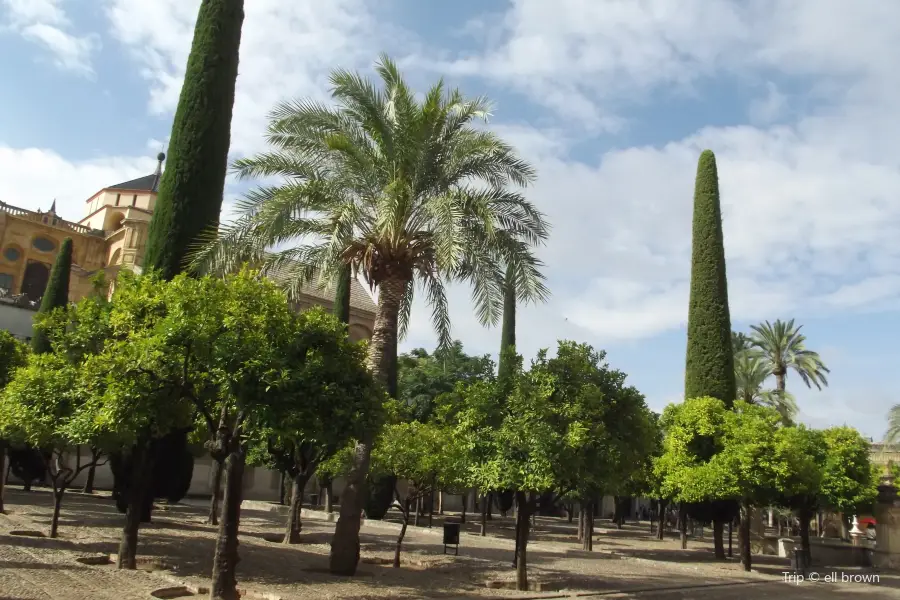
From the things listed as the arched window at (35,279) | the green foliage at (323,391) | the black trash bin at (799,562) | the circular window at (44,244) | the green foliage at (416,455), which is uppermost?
the circular window at (44,244)

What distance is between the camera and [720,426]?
75.9ft

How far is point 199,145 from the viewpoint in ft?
59.5

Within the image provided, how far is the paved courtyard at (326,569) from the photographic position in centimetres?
1176

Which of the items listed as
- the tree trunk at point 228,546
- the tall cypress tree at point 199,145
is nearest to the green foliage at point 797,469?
the tree trunk at point 228,546

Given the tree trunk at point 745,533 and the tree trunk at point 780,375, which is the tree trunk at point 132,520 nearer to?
the tree trunk at point 745,533

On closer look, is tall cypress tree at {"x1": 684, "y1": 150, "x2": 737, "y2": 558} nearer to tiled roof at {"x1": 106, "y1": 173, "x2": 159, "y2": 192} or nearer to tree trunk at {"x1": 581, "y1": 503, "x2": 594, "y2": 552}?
tree trunk at {"x1": 581, "y1": 503, "x2": 594, "y2": 552}

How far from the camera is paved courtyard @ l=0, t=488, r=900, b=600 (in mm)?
11758

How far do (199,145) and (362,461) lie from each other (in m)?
9.77

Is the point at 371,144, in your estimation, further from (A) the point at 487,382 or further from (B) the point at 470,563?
(B) the point at 470,563

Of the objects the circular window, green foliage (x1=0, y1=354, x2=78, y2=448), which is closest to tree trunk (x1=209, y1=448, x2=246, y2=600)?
green foliage (x1=0, y1=354, x2=78, y2=448)

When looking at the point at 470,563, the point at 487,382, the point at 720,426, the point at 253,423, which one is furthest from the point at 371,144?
the point at 720,426

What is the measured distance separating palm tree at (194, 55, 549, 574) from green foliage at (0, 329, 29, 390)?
9385mm

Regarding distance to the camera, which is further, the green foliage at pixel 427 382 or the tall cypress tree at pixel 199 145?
the green foliage at pixel 427 382

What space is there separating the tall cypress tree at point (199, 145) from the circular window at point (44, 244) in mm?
41885
